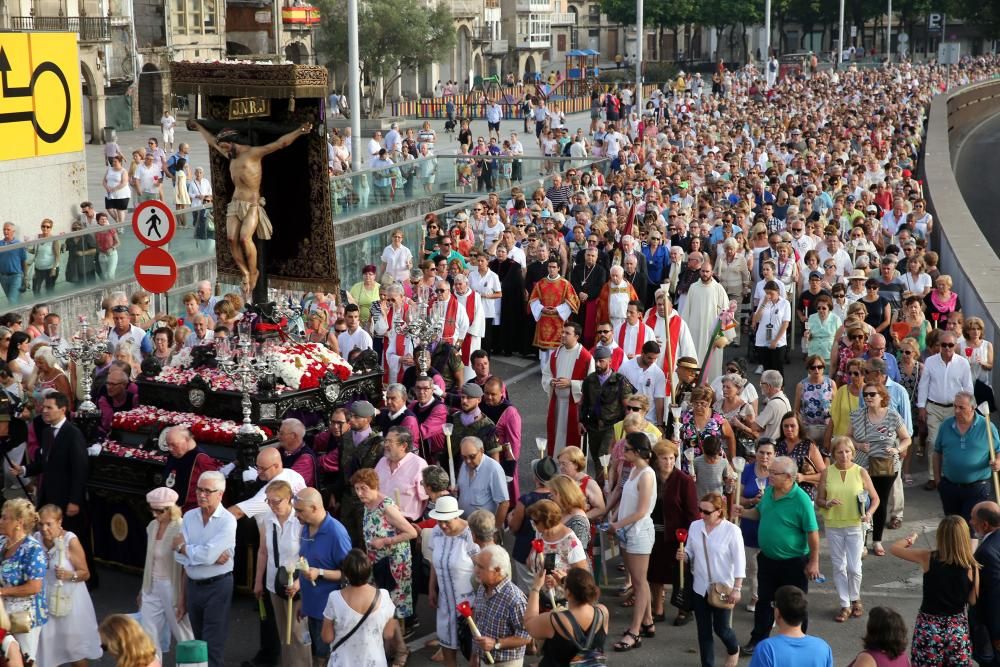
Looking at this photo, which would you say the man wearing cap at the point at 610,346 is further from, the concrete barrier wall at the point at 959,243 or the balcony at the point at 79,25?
the balcony at the point at 79,25

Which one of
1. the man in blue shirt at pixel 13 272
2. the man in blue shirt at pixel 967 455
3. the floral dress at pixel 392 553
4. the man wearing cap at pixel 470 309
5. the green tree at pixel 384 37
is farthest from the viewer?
the green tree at pixel 384 37

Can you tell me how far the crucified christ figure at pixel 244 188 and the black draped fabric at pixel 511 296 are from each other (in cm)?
582

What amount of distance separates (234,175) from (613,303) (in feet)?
15.2

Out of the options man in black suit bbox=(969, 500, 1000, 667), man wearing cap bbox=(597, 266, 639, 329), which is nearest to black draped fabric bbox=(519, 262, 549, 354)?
man wearing cap bbox=(597, 266, 639, 329)

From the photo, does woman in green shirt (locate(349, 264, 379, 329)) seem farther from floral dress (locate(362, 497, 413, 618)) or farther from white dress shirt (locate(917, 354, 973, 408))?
floral dress (locate(362, 497, 413, 618))

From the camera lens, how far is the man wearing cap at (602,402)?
13.2 metres

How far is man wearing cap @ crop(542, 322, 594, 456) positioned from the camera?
1407 centimetres

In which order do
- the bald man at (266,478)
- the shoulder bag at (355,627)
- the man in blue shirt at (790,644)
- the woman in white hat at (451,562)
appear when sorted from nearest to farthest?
1. the man in blue shirt at (790,644)
2. the shoulder bag at (355,627)
3. the woman in white hat at (451,562)
4. the bald man at (266,478)

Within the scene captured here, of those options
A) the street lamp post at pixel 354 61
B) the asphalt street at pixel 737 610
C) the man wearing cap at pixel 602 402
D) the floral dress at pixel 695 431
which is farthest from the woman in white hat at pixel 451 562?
the street lamp post at pixel 354 61

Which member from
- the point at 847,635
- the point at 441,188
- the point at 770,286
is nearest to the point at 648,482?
the point at 847,635

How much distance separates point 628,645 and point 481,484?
58.6 inches

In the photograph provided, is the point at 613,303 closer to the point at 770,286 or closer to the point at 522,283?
the point at 770,286

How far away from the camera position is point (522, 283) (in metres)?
19.2

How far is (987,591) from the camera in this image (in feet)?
29.7
